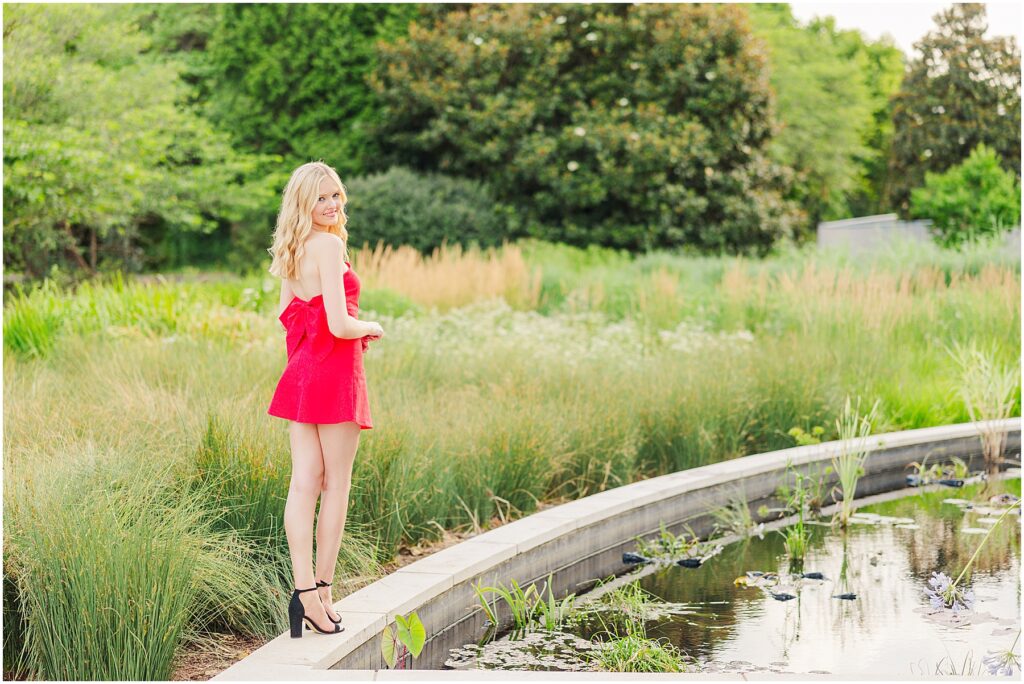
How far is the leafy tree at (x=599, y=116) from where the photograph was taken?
737 inches

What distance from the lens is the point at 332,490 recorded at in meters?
3.66

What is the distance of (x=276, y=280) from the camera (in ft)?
39.3

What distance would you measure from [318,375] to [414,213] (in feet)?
47.6

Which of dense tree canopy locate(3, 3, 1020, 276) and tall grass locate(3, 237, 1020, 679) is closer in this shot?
tall grass locate(3, 237, 1020, 679)

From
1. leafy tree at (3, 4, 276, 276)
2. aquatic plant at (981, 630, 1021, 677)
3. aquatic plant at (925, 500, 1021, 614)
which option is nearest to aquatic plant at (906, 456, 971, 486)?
aquatic plant at (925, 500, 1021, 614)

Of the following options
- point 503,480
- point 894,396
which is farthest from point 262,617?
point 894,396

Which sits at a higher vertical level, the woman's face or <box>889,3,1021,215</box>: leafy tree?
<box>889,3,1021,215</box>: leafy tree

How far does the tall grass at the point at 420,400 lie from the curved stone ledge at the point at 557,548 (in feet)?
1.19

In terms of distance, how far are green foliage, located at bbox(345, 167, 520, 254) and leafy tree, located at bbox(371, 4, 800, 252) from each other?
96 cm

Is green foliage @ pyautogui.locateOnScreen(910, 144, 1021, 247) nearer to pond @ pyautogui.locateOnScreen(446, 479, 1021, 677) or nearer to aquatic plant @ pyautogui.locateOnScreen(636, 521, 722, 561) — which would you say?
pond @ pyautogui.locateOnScreen(446, 479, 1021, 677)

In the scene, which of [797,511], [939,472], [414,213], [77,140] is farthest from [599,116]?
[797,511]

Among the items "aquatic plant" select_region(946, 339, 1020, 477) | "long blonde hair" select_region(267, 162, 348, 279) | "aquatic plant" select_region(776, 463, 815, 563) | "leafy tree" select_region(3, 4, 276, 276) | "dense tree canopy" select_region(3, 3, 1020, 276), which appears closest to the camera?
"long blonde hair" select_region(267, 162, 348, 279)

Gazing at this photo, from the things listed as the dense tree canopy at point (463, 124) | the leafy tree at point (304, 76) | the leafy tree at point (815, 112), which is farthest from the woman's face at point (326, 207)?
the leafy tree at point (815, 112)

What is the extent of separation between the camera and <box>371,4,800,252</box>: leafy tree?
18.7 metres
